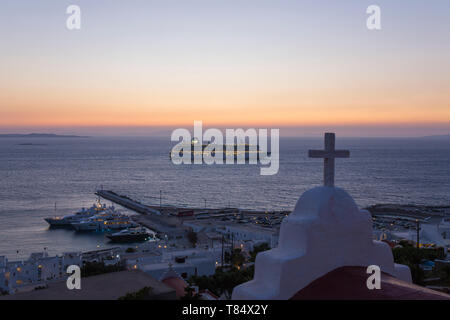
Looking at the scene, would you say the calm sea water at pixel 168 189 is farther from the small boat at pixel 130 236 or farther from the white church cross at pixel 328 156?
the white church cross at pixel 328 156

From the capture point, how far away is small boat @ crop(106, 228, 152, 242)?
141 ft

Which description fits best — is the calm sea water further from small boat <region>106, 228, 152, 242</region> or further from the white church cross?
the white church cross

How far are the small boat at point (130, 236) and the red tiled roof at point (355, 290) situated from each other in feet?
127

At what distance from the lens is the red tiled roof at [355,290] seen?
547 centimetres

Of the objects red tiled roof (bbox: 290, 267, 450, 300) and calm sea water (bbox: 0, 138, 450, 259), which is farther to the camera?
calm sea water (bbox: 0, 138, 450, 259)

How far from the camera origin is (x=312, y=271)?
619 cm

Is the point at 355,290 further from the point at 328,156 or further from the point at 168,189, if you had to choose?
the point at 168,189

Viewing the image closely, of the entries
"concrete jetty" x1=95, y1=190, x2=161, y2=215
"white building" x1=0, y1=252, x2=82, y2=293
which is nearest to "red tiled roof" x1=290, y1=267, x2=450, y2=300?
"white building" x1=0, y1=252, x2=82, y2=293

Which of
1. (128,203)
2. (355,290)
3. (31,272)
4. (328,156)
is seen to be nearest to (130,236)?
(31,272)

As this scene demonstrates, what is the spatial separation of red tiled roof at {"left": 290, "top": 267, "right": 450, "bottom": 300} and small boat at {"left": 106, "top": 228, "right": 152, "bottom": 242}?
3865 cm

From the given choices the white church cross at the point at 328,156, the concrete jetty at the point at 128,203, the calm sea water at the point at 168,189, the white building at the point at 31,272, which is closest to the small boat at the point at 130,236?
the calm sea water at the point at 168,189

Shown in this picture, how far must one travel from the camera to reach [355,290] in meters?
5.79
